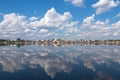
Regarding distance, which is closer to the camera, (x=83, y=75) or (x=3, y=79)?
(x=3, y=79)

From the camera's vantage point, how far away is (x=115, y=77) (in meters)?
46.8

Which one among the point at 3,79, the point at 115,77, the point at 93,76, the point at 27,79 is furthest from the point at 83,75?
the point at 3,79

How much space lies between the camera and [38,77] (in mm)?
47531

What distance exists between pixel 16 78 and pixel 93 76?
1404 cm

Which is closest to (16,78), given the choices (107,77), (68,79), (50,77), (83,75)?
(50,77)

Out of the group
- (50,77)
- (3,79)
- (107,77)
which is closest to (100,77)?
(107,77)

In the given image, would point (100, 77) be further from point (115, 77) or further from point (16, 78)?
point (16, 78)

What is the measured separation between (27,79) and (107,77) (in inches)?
558

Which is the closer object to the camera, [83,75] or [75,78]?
[75,78]

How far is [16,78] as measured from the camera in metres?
47.2

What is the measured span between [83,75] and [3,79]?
14835 millimetres

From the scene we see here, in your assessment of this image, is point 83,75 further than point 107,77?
Yes

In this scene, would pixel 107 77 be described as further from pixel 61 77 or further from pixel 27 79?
pixel 27 79

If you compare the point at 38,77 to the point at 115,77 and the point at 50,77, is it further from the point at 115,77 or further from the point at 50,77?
the point at 115,77
